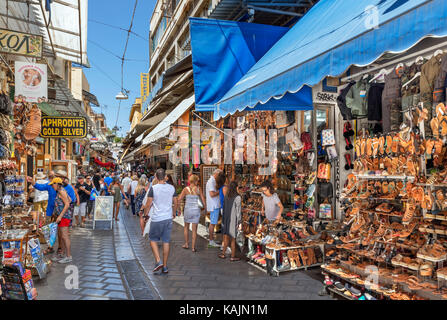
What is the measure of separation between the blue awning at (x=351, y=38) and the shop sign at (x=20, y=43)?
184 inches

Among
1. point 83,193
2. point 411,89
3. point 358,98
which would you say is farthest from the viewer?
point 83,193

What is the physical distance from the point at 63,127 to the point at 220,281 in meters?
8.73

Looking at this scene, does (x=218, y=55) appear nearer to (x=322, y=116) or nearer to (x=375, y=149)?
(x=322, y=116)

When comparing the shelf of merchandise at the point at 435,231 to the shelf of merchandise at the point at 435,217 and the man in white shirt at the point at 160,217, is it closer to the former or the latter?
the shelf of merchandise at the point at 435,217

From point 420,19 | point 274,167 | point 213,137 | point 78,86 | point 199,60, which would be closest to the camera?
point 420,19

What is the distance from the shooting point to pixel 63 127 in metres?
11.5

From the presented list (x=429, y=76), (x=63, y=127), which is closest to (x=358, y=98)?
(x=429, y=76)

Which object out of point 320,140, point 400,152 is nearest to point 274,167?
point 320,140

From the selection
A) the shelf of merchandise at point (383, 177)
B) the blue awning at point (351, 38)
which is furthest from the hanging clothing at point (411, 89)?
the blue awning at point (351, 38)

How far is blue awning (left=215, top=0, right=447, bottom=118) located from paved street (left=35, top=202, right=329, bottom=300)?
301cm

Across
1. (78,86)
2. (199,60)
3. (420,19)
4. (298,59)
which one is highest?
(78,86)

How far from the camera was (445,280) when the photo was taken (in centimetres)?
373
